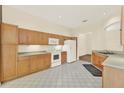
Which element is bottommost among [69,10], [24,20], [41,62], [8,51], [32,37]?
[41,62]

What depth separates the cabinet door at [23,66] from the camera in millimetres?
4176

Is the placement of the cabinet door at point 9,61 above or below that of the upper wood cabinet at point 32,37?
below

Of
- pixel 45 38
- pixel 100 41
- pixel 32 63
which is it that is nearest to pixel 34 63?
pixel 32 63

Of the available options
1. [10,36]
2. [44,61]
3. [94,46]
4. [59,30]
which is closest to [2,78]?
[10,36]

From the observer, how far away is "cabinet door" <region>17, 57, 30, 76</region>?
418 cm

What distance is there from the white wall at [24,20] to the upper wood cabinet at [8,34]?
66 centimetres

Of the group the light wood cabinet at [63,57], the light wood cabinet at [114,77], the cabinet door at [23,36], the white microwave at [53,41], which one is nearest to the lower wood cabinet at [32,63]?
the cabinet door at [23,36]

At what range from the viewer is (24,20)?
5164 millimetres

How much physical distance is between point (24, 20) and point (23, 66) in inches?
80.6

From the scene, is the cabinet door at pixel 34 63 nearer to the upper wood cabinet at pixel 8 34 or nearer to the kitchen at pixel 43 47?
the kitchen at pixel 43 47

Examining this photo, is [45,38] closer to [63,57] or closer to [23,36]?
[23,36]

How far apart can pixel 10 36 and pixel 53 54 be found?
286 cm
